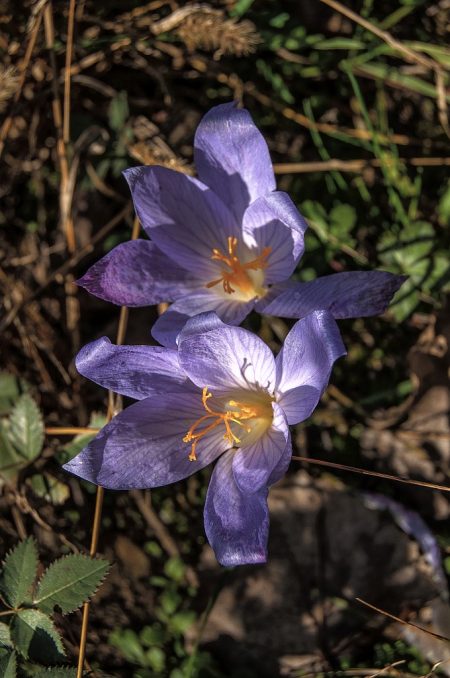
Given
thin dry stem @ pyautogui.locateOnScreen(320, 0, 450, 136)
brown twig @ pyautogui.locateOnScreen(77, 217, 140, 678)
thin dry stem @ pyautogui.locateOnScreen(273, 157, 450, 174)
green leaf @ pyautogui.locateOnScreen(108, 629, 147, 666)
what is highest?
thin dry stem @ pyautogui.locateOnScreen(320, 0, 450, 136)

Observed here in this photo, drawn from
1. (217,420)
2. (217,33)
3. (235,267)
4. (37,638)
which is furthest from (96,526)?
(217,33)

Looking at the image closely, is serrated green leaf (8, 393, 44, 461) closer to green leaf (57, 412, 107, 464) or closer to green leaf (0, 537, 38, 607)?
green leaf (57, 412, 107, 464)

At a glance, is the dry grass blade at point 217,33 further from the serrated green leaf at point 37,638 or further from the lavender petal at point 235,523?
the serrated green leaf at point 37,638

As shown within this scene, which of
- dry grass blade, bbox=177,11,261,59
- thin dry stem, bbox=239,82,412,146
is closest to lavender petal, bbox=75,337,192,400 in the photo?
dry grass blade, bbox=177,11,261,59

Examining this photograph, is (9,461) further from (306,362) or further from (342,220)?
(342,220)

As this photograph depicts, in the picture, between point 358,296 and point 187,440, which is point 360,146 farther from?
point 187,440

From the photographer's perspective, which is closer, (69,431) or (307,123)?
(69,431)
